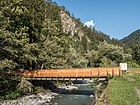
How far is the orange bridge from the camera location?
41.8 meters

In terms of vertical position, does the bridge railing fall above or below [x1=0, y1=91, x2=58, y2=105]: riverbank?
above

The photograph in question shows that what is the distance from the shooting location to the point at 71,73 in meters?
44.7

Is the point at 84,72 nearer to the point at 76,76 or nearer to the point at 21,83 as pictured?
the point at 76,76

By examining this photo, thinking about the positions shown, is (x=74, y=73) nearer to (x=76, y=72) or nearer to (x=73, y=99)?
(x=76, y=72)

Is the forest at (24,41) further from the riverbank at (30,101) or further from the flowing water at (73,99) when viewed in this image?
the flowing water at (73,99)

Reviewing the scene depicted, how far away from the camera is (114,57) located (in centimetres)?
9075

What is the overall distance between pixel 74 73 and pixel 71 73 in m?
0.49

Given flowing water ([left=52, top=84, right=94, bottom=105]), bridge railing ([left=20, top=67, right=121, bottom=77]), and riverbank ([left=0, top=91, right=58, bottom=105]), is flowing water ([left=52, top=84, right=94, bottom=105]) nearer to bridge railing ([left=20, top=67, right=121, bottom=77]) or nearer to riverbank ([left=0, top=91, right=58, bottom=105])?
riverbank ([left=0, top=91, right=58, bottom=105])

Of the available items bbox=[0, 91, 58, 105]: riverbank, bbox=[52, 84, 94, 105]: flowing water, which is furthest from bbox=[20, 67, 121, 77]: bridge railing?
bbox=[0, 91, 58, 105]: riverbank

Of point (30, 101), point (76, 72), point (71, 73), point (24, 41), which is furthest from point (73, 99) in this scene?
point (24, 41)

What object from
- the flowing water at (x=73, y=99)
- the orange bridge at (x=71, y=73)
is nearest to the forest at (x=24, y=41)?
the orange bridge at (x=71, y=73)

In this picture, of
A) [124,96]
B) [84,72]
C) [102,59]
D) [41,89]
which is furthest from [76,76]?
[102,59]

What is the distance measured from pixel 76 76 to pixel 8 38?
37.8 feet

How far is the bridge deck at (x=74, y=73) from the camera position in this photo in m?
41.8
